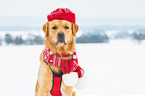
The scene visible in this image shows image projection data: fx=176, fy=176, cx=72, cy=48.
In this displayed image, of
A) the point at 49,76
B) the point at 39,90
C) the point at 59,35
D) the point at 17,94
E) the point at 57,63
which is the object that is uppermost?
the point at 59,35

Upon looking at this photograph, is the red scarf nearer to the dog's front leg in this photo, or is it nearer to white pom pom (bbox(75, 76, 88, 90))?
the dog's front leg

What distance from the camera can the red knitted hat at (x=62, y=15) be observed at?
1.40m

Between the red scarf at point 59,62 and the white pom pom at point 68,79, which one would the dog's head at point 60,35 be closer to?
the red scarf at point 59,62

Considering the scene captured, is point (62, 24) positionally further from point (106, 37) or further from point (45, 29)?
point (106, 37)

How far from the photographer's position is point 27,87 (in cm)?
197

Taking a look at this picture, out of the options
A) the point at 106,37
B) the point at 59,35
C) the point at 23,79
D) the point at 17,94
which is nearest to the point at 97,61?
the point at 106,37

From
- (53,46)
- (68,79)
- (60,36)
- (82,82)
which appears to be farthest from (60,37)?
(82,82)

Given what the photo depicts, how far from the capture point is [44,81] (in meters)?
1.40

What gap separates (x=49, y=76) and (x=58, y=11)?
529 millimetres

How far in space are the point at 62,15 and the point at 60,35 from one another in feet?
0.57

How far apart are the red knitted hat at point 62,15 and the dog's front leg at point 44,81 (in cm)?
39

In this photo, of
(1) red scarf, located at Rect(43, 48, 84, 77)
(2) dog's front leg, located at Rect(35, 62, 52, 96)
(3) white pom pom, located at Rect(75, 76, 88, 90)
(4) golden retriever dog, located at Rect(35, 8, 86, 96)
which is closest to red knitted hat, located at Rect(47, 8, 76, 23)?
(4) golden retriever dog, located at Rect(35, 8, 86, 96)

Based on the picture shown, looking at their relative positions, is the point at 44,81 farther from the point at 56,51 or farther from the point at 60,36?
the point at 60,36

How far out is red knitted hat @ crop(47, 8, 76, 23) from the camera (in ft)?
4.58
